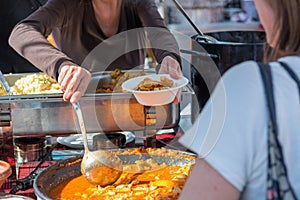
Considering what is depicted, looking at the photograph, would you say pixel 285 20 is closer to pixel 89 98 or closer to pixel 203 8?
pixel 89 98

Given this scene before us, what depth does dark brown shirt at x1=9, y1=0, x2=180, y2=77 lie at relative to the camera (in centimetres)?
197

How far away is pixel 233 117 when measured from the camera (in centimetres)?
70

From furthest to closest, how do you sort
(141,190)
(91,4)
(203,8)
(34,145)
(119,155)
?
1. (203,8)
2. (91,4)
3. (34,145)
4. (119,155)
5. (141,190)

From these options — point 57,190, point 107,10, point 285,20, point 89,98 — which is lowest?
point 57,190

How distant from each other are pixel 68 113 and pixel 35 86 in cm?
31

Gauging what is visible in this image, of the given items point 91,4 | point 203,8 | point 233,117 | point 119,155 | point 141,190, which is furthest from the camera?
point 203,8

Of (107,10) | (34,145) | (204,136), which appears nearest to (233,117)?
(204,136)

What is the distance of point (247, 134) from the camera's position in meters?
0.69

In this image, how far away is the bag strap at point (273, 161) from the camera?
69 cm

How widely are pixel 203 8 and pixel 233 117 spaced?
6.08 meters

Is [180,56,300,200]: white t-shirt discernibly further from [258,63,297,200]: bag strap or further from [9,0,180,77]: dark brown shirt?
[9,0,180,77]: dark brown shirt

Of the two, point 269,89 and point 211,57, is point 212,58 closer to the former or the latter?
point 211,57

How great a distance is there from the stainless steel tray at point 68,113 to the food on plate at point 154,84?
0.08 meters

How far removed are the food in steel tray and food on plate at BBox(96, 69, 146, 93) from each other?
31 centimetres
